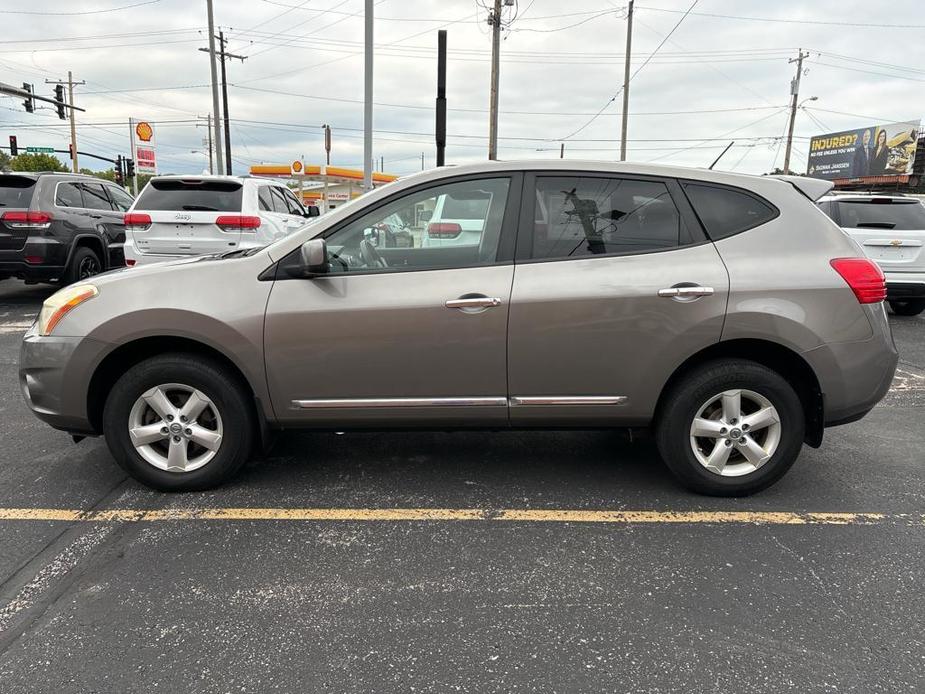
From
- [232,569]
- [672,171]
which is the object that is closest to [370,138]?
[672,171]

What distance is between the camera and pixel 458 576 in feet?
9.07

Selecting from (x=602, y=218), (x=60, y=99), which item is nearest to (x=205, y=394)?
(x=602, y=218)

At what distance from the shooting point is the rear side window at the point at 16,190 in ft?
28.6

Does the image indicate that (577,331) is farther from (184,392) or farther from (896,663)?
(184,392)

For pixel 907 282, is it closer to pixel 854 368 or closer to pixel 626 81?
pixel 854 368

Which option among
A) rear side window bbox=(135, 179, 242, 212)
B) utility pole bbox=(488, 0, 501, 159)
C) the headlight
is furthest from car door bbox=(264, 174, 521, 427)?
utility pole bbox=(488, 0, 501, 159)

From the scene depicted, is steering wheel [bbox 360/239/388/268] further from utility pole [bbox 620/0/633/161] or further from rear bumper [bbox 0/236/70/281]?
utility pole [bbox 620/0/633/161]

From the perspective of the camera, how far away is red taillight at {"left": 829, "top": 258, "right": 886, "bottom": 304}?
330 centimetres

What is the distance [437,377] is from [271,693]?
1662 mm

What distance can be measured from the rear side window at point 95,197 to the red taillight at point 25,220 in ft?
3.77

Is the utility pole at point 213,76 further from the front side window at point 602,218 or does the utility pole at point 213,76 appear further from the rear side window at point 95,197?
the front side window at point 602,218

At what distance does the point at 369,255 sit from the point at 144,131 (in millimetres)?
22634

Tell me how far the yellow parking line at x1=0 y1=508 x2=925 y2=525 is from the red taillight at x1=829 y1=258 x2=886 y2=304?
1.15 metres

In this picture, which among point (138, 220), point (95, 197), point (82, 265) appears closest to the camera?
point (138, 220)
